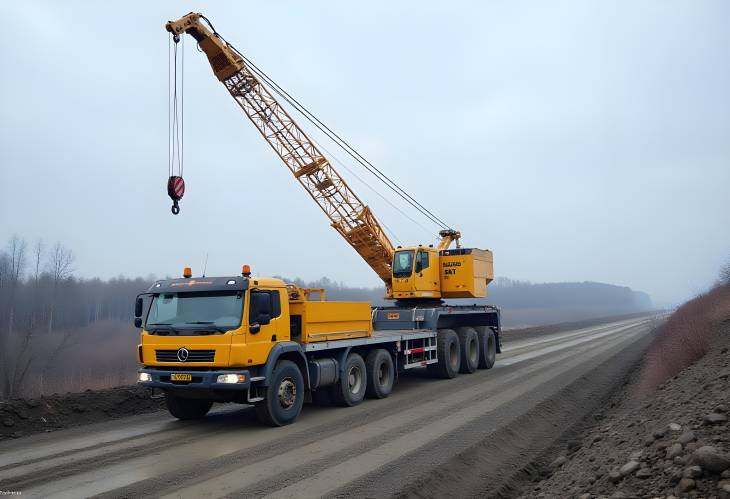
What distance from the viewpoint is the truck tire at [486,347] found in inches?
717

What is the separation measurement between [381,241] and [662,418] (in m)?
13.4

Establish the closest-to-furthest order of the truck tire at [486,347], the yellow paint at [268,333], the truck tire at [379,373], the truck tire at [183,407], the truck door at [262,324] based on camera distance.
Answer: the yellow paint at [268,333] < the truck door at [262,324] < the truck tire at [183,407] < the truck tire at [379,373] < the truck tire at [486,347]

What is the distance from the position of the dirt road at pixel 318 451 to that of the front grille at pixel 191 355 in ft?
4.16

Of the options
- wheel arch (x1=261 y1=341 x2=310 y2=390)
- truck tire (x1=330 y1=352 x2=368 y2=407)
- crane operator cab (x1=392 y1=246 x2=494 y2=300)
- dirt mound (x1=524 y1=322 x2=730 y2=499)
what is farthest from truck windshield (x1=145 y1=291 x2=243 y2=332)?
crane operator cab (x1=392 y1=246 x2=494 y2=300)

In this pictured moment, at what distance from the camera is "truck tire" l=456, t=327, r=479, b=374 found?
17.2 metres

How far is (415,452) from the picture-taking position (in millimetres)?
7863

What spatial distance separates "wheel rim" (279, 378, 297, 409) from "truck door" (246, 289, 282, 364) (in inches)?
30.3

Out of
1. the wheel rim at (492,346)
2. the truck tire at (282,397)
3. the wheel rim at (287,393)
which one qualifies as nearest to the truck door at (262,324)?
the truck tire at (282,397)

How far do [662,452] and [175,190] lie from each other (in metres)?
11.2

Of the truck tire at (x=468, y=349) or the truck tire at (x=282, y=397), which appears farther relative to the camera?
the truck tire at (x=468, y=349)

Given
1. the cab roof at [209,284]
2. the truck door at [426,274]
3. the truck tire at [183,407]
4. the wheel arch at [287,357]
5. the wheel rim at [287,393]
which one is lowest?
the truck tire at [183,407]

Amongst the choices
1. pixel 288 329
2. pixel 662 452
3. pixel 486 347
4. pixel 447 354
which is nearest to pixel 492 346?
pixel 486 347

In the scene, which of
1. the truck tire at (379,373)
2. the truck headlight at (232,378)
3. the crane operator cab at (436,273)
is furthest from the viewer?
the crane operator cab at (436,273)

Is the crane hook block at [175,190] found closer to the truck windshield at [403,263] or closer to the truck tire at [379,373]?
the truck tire at [379,373]
